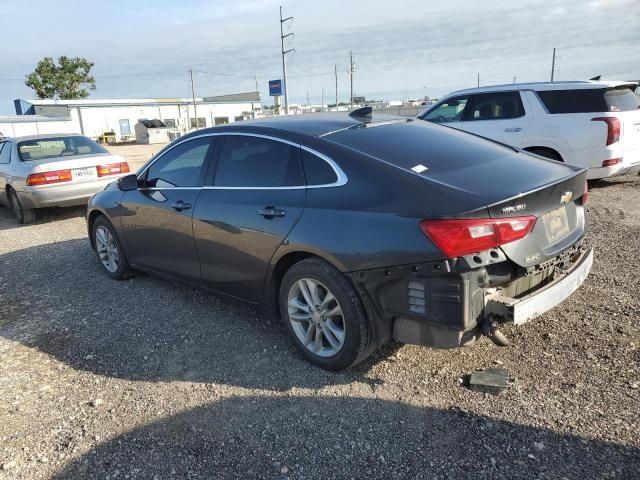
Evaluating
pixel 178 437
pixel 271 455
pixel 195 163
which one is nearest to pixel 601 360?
pixel 271 455

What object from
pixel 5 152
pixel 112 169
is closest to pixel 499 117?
pixel 112 169

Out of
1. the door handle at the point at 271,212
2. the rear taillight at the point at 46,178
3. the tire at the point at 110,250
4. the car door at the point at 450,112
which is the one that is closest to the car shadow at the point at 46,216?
the rear taillight at the point at 46,178

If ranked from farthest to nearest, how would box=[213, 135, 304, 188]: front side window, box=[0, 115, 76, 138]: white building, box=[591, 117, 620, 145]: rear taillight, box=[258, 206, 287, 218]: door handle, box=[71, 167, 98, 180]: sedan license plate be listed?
1. box=[0, 115, 76, 138]: white building
2. box=[71, 167, 98, 180]: sedan license plate
3. box=[591, 117, 620, 145]: rear taillight
4. box=[213, 135, 304, 188]: front side window
5. box=[258, 206, 287, 218]: door handle

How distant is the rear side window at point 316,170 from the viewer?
3.25 metres

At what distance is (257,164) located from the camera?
3771mm

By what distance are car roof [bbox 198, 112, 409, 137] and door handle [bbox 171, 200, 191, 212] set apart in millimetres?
668

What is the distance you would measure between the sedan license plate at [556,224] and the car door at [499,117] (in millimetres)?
5378

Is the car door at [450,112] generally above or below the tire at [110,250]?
above

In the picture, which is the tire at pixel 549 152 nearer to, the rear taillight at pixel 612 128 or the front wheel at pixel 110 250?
the rear taillight at pixel 612 128

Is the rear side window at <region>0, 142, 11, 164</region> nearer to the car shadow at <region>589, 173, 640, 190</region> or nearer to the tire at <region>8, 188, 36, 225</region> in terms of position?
the tire at <region>8, 188, 36, 225</region>

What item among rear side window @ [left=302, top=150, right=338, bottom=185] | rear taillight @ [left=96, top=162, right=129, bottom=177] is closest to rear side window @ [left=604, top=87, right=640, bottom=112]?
rear side window @ [left=302, top=150, right=338, bottom=185]

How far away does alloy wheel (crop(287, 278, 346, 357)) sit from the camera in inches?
128

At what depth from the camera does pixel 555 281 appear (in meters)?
3.09

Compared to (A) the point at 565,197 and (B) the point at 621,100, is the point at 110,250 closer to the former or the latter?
(A) the point at 565,197
